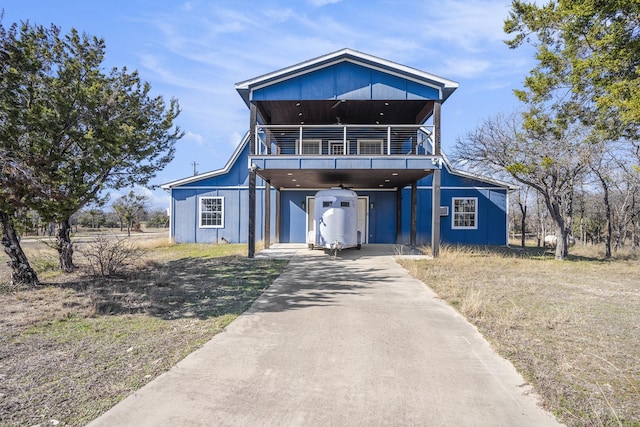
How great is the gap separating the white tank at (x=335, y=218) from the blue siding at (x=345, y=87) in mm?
3707

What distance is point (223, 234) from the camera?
62.7 feet

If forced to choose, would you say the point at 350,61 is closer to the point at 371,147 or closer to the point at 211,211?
the point at 371,147

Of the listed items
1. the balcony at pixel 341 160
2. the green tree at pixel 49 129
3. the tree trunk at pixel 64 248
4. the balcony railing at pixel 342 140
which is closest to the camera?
the green tree at pixel 49 129

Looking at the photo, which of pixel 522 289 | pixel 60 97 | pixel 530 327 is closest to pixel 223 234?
pixel 60 97

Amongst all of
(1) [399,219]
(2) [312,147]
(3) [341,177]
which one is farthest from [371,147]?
(1) [399,219]

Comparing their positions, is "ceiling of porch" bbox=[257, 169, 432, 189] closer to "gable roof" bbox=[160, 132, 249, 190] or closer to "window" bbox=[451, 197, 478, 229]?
"gable roof" bbox=[160, 132, 249, 190]

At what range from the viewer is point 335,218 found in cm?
1345

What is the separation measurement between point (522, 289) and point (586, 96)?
5652mm

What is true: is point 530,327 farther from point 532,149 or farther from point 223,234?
point 223,234

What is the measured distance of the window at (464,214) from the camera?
1897 cm

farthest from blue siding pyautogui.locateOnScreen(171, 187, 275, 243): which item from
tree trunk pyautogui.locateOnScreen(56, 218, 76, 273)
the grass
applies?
the grass

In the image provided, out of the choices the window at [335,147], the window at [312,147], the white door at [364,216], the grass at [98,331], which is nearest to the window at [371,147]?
the window at [335,147]

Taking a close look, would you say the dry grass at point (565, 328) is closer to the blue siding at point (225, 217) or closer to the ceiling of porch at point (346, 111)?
the ceiling of porch at point (346, 111)

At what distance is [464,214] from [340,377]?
17205mm
